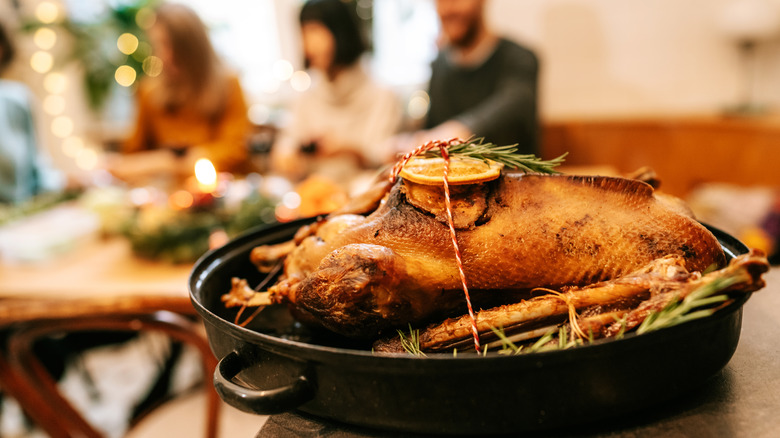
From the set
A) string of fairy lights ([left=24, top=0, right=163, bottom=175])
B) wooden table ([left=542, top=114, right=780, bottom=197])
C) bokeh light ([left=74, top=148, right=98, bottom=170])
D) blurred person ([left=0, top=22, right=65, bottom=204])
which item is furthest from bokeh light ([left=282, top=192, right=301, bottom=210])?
bokeh light ([left=74, top=148, right=98, bottom=170])

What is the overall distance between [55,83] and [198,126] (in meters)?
3.17

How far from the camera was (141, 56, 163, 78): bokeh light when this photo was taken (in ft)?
16.2

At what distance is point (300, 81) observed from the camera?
5.63 metres

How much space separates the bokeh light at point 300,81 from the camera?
5.61 metres

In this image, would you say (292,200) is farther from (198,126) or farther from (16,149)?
(16,149)

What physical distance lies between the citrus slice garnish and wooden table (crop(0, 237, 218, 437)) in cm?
100

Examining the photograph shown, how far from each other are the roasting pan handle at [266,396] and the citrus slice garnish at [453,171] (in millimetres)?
310

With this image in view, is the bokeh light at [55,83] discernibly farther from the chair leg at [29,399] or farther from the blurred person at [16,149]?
the chair leg at [29,399]

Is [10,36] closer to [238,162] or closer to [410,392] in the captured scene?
[238,162]

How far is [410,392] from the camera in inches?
21.1

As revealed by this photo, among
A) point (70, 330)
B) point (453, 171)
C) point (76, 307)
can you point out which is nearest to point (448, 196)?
point (453, 171)

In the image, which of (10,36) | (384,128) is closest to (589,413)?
(384,128)

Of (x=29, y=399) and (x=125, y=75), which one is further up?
(x=125, y=75)

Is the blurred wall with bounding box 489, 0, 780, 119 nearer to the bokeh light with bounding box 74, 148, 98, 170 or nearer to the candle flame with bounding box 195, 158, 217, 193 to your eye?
the candle flame with bounding box 195, 158, 217, 193
